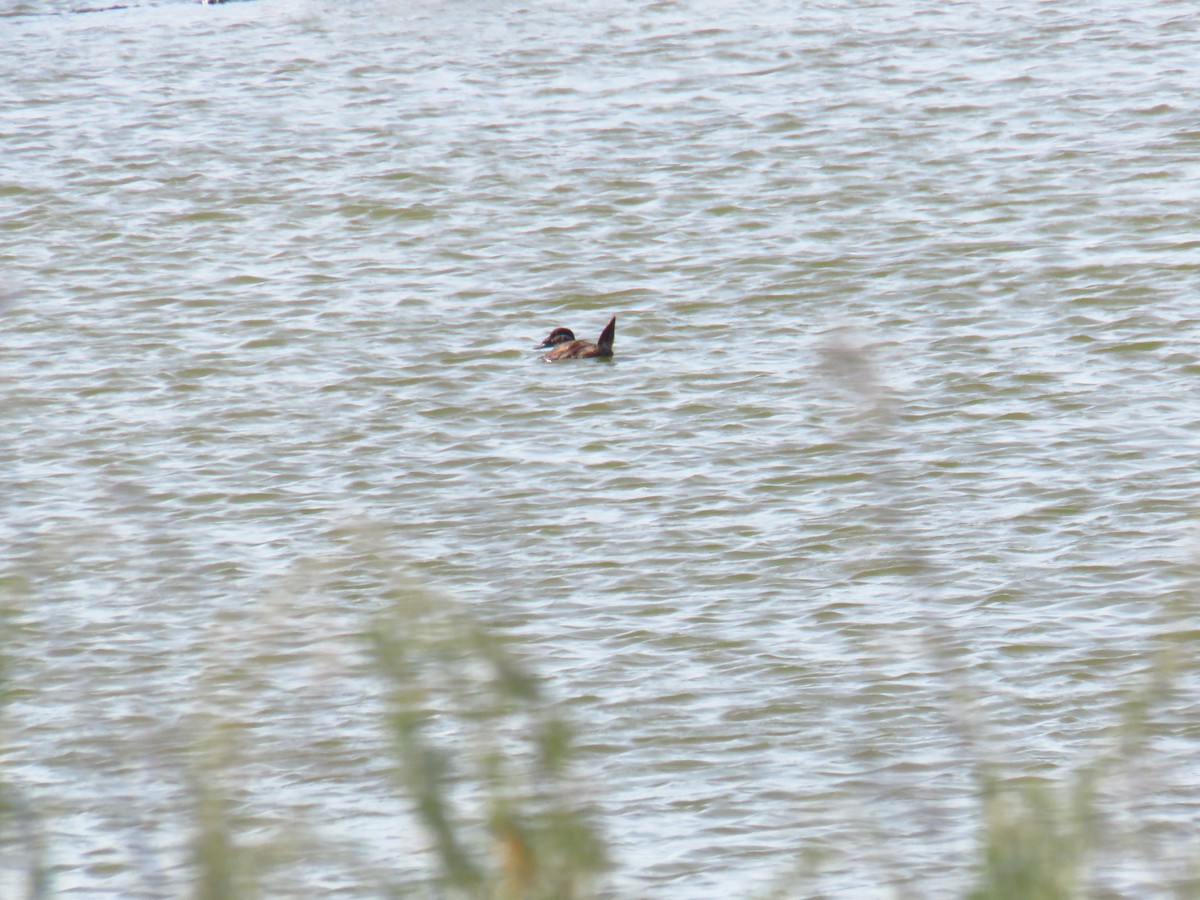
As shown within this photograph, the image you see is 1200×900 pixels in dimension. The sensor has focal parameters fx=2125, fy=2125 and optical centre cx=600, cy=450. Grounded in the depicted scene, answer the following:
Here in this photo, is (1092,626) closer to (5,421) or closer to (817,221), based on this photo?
(5,421)

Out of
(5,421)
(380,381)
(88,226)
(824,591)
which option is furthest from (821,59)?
(824,591)

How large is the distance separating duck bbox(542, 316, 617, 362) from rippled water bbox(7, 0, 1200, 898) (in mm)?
83

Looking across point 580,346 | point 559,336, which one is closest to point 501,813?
point 580,346

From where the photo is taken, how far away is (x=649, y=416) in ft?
35.4

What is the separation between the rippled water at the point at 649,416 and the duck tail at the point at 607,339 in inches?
6.7

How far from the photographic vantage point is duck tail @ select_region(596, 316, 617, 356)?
11680mm

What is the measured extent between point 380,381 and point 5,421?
2.04 metres

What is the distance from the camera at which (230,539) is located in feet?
30.0

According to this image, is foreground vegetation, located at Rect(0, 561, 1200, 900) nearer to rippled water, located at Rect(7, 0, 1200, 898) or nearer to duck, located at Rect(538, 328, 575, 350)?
rippled water, located at Rect(7, 0, 1200, 898)

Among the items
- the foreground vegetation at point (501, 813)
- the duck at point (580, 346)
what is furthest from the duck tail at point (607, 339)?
the foreground vegetation at point (501, 813)

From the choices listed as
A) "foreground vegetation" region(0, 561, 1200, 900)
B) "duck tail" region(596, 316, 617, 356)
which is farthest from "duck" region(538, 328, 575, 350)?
"foreground vegetation" region(0, 561, 1200, 900)

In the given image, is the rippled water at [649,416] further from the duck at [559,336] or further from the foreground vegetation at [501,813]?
the duck at [559,336]

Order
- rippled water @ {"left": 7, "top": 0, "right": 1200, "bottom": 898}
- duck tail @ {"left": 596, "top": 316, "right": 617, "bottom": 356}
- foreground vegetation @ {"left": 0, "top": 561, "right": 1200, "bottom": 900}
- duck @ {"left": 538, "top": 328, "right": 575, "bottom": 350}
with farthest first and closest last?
duck @ {"left": 538, "top": 328, "right": 575, "bottom": 350} < duck tail @ {"left": 596, "top": 316, "right": 617, "bottom": 356} < rippled water @ {"left": 7, "top": 0, "right": 1200, "bottom": 898} < foreground vegetation @ {"left": 0, "top": 561, "right": 1200, "bottom": 900}

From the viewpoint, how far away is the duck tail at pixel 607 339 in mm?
11680
